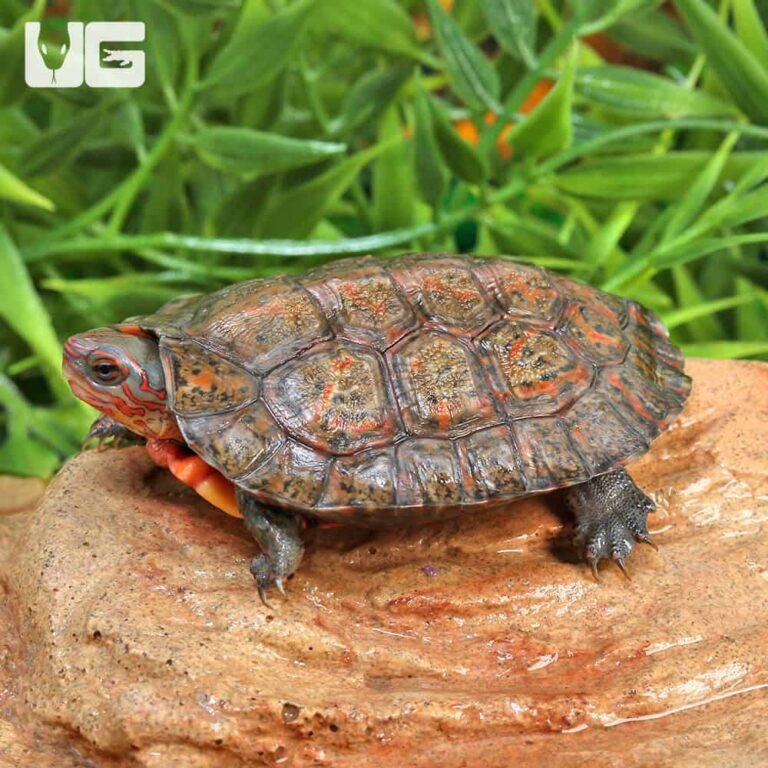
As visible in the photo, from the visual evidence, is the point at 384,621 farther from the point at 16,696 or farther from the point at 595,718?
the point at 16,696

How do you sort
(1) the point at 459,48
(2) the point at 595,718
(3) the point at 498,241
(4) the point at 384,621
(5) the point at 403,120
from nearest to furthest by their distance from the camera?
(2) the point at 595,718 → (4) the point at 384,621 → (1) the point at 459,48 → (3) the point at 498,241 → (5) the point at 403,120

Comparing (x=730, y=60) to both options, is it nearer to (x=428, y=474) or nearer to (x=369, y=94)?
(x=369, y=94)

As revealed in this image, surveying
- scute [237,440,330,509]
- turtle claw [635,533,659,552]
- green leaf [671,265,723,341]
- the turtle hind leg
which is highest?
scute [237,440,330,509]

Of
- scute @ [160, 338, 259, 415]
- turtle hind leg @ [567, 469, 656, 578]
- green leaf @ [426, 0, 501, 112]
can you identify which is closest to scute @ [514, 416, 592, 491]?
turtle hind leg @ [567, 469, 656, 578]

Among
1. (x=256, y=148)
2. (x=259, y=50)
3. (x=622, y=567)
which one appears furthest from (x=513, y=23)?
(x=622, y=567)

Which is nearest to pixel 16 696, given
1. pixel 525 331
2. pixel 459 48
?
pixel 525 331

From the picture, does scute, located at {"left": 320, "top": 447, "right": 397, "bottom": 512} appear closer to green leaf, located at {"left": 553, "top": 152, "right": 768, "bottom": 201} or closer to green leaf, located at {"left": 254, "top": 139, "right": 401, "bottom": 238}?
green leaf, located at {"left": 254, "top": 139, "right": 401, "bottom": 238}

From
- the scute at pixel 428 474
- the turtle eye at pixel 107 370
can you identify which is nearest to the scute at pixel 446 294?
the scute at pixel 428 474
